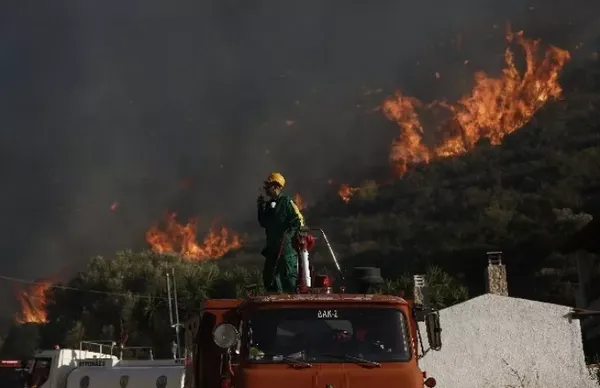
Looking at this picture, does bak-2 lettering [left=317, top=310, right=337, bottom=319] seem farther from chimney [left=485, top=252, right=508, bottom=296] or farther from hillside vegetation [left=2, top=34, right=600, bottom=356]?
chimney [left=485, top=252, right=508, bottom=296]

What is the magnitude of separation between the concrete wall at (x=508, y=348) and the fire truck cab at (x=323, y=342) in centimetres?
1132

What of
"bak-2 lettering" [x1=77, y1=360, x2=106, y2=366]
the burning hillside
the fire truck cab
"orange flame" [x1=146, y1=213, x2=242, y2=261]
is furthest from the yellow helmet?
the burning hillside

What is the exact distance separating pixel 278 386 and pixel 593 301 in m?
30.4

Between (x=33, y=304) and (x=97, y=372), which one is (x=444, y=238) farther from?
(x=97, y=372)

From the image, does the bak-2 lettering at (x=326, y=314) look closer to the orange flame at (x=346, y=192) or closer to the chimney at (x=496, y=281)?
the chimney at (x=496, y=281)

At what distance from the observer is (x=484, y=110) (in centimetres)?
11019

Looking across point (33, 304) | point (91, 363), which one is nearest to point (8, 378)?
point (91, 363)

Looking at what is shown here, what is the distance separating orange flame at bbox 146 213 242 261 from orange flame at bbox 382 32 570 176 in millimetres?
33875

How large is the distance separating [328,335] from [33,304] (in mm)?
75403

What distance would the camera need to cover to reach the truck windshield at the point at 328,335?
6.82 meters

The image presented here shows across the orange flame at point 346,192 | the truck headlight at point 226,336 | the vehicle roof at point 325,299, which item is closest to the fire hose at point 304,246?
the vehicle roof at point 325,299

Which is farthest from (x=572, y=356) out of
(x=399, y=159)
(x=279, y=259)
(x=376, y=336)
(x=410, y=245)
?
(x=399, y=159)

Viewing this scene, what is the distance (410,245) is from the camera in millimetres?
77750

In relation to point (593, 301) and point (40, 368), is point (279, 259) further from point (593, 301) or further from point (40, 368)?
point (593, 301)
